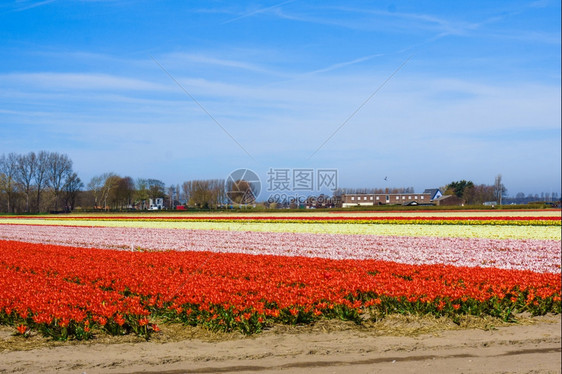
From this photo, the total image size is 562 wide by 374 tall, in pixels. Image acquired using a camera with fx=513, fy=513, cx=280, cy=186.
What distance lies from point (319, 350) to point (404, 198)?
103 meters

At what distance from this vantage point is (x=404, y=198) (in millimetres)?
106500

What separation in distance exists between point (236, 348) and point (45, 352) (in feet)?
8.53

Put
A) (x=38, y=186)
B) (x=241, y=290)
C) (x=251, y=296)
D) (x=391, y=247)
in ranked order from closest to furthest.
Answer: (x=251, y=296), (x=241, y=290), (x=391, y=247), (x=38, y=186)

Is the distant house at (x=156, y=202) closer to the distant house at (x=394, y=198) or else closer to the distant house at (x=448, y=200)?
the distant house at (x=394, y=198)

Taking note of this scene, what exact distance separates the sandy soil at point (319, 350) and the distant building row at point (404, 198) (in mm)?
82723

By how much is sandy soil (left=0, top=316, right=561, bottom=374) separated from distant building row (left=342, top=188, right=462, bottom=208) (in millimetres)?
82723

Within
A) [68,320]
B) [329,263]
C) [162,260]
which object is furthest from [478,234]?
[68,320]

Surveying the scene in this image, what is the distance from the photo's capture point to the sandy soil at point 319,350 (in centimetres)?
635

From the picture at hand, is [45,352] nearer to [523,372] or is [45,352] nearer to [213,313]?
[213,313]

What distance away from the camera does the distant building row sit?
91750 millimetres

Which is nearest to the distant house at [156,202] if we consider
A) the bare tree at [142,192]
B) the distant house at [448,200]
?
the bare tree at [142,192]

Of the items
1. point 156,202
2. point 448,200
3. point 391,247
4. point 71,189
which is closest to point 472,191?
point 448,200

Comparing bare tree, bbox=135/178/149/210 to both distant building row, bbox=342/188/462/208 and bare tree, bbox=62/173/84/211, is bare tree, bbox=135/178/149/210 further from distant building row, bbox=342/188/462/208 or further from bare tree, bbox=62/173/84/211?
distant building row, bbox=342/188/462/208

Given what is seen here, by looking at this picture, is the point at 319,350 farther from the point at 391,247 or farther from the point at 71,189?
the point at 71,189
